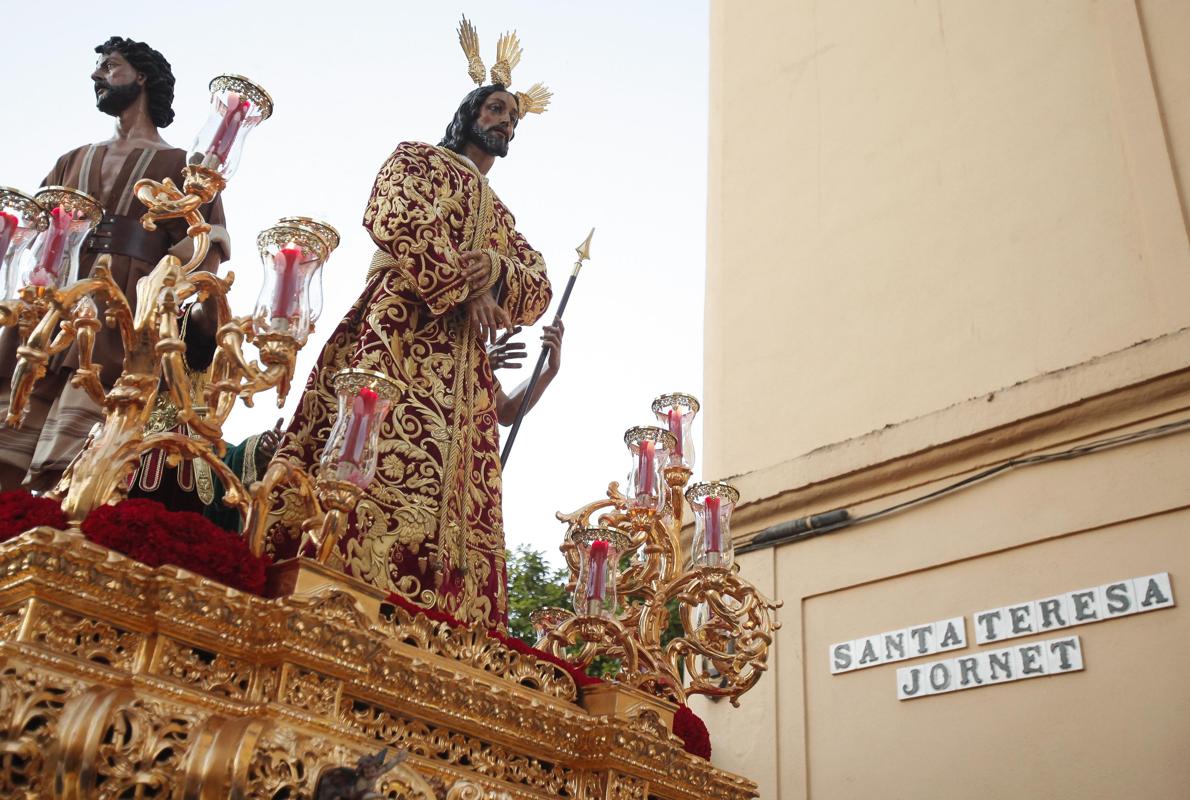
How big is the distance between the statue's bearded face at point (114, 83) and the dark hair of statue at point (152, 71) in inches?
0.9

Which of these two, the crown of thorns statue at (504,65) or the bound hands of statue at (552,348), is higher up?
the crown of thorns statue at (504,65)

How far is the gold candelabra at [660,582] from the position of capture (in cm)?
392

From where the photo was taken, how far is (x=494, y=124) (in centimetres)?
485

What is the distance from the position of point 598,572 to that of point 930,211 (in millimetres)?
4459

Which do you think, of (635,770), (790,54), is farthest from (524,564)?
(635,770)

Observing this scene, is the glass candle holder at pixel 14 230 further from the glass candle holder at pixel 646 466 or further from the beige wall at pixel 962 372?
the beige wall at pixel 962 372

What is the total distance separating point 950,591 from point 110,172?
14.2 ft

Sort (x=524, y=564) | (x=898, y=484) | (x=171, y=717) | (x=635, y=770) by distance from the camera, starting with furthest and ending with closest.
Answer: (x=524, y=564), (x=898, y=484), (x=635, y=770), (x=171, y=717)

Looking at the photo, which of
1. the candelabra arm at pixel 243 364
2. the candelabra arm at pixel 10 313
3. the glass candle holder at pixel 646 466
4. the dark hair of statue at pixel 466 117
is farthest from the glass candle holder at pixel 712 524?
the candelabra arm at pixel 10 313

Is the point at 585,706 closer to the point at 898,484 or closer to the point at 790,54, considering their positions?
the point at 898,484

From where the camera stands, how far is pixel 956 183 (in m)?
7.41

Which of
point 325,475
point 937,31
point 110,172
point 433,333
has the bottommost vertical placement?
point 325,475

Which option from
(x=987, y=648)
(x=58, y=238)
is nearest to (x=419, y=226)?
(x=58, y=238)

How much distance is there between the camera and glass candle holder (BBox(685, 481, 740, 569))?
167 inches
